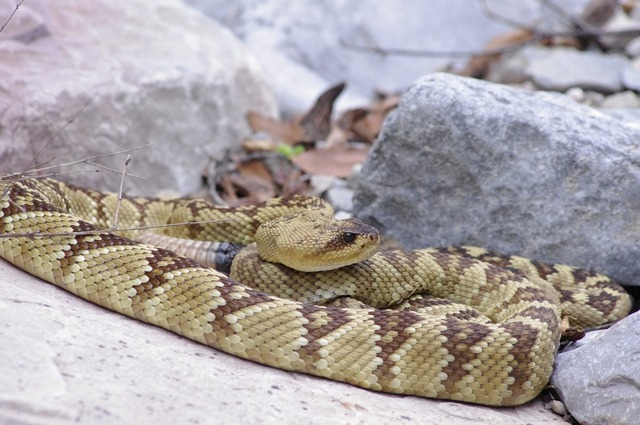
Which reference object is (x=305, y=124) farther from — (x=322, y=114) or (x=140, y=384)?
(x=140, y=384)

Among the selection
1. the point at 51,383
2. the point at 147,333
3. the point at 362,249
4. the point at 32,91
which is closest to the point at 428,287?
the point at 362,249

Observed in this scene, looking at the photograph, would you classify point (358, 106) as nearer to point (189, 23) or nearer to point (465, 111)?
point (189, 23)

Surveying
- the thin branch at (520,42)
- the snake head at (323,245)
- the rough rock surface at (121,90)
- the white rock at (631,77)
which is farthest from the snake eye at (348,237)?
the thin branch at (520,42)

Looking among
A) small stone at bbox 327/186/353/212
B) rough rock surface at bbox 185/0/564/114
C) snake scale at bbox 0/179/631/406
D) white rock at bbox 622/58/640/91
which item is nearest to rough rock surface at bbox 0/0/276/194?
small stone at bbox 327/186/353/212

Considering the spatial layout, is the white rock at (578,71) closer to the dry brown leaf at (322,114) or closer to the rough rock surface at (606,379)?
the dry brown leaf at (322,114)

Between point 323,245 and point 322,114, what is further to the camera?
point 322,114

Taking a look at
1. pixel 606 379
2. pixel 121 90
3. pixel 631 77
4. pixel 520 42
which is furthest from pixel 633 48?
pixel 606 379

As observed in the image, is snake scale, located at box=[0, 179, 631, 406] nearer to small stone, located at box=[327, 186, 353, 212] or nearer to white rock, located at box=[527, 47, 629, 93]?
small stone, located at box=[327, 186, 353, 212]
